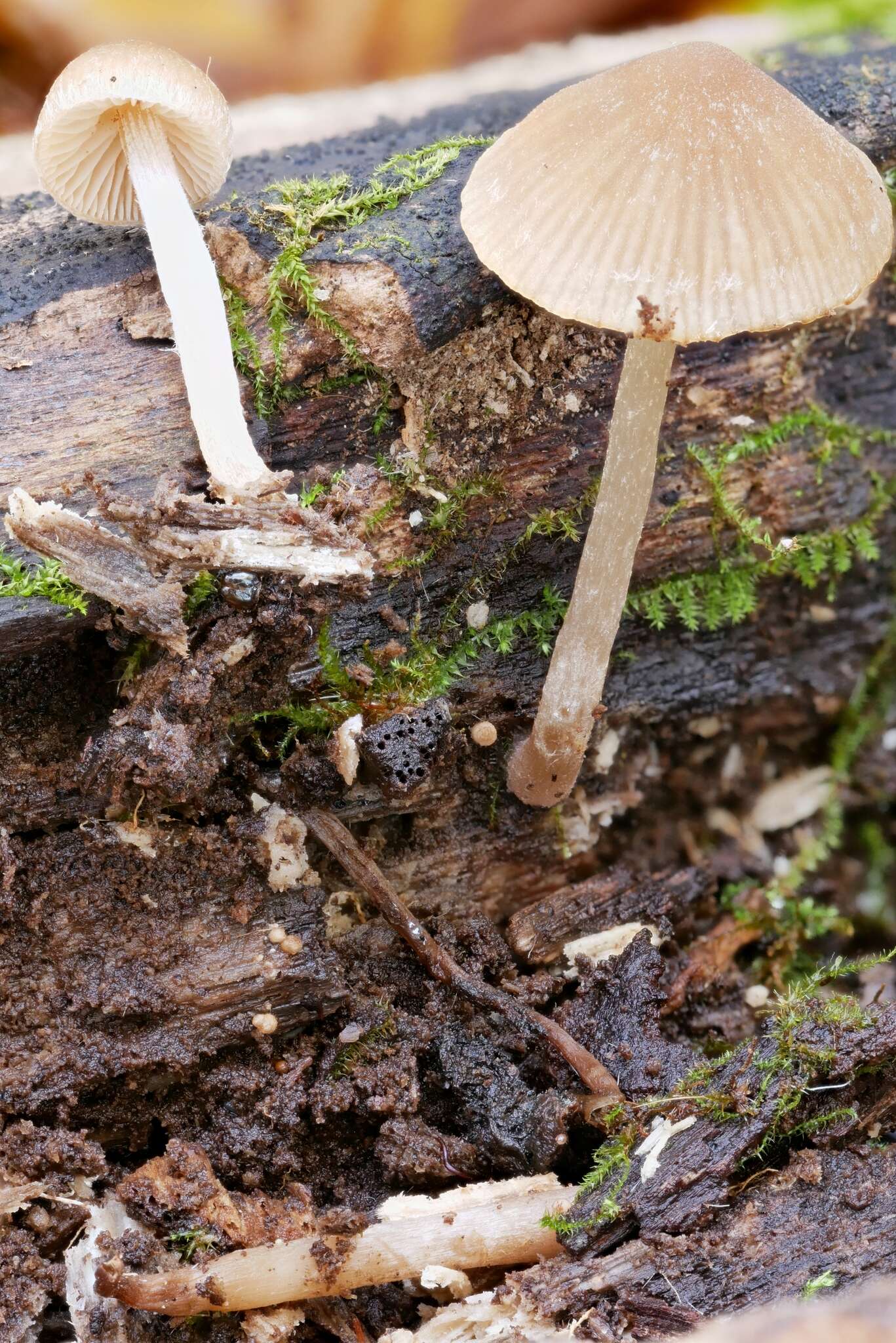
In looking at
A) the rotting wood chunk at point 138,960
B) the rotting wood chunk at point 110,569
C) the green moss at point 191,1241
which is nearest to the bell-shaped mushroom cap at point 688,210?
the rotting wood chunk at point 110,569

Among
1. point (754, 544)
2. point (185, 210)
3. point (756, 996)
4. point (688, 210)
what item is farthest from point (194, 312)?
point (756, 996)

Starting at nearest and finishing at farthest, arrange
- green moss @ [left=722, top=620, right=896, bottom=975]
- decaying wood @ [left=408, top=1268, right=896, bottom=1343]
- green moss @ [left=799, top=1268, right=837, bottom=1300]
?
decaying wood @ [left=408, top=1268, right=896, bottom=1343], green moss @ [left=799, top=1268, right=837, bottom=1300], green moss @ [left=722, top=620, right=896, bottom=975]

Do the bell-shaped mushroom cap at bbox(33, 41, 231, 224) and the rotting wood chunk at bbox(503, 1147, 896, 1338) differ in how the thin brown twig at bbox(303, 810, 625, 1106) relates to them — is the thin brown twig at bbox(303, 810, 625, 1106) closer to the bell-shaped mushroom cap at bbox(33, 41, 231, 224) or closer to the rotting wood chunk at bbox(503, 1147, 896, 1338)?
the rotting wood chunk at bbox(503, 1147, 896, 1338)

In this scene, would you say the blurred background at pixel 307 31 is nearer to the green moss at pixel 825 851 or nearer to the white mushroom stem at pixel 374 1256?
the green moss at pixel 825 851

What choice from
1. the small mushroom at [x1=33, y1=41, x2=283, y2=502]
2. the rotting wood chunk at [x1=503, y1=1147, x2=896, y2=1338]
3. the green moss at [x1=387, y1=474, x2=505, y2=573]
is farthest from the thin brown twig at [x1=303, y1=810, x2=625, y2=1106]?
the small mushroom at [x1=33, y1=41, x2=283, y2=502]

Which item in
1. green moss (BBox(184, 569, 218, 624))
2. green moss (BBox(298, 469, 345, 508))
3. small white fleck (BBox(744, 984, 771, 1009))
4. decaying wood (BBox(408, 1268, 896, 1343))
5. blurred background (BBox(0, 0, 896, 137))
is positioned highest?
blurred background (BBox(0, 0, 896, 137))

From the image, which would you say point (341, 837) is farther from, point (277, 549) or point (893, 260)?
point (893, 260)

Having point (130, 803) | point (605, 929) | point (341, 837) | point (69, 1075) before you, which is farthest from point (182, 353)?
point (605, 929)
